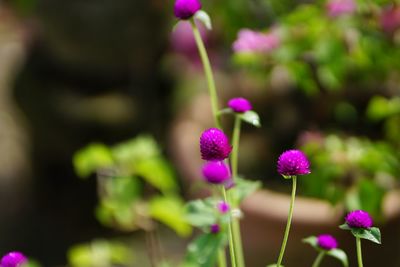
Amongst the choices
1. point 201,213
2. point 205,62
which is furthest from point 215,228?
point 205,62

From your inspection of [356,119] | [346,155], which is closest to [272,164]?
[356,119]

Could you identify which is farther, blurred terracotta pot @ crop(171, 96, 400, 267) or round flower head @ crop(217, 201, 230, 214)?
blurred terracotta pot @ crop(171, 96, 400, 267)

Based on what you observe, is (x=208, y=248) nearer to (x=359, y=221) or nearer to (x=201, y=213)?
(x=201, y=213)

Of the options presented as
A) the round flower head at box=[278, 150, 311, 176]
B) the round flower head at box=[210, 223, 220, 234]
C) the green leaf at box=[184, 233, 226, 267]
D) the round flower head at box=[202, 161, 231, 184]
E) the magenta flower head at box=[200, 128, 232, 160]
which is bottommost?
the green leaf at box=[184, 233, 226, 267]

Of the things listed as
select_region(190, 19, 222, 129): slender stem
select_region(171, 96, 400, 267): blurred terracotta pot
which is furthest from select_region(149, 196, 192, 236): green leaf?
select_region(190, 19, 222, 129): slender stem

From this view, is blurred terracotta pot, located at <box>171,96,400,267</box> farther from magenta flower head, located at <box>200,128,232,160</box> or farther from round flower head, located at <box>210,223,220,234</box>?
magenta flower head, located at <box>200,128,232,160</box>

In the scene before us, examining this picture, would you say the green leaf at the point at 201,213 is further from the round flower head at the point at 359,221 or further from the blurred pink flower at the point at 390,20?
the blurred pink flower at the point at 390,20

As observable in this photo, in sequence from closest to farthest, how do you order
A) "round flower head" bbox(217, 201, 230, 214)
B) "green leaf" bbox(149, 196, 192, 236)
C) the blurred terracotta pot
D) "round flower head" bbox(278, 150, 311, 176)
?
"round flower head" bbox(278, 150, 311, 176) < "round flower head" bbox(217, 201, 230, 214) < "green leaf" bbox(149, 196, 192, 236) < the blurred terracotta pot
